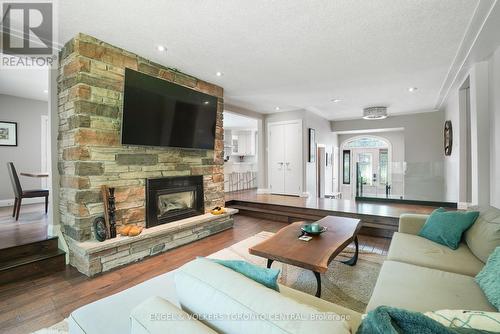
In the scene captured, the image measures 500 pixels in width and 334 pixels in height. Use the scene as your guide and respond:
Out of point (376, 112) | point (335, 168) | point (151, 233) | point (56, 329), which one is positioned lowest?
point (56, 329)

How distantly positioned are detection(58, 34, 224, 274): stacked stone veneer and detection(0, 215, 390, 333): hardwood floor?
11.9 inches

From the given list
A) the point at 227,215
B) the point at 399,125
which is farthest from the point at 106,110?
the point at 399,125

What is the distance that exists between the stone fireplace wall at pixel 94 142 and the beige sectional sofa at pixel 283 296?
169 cm

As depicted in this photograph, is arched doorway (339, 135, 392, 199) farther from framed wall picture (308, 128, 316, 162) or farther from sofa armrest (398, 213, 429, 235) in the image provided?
sofa armrest (398, 213, 429, 235)

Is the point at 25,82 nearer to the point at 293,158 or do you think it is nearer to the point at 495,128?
the point at 293,158

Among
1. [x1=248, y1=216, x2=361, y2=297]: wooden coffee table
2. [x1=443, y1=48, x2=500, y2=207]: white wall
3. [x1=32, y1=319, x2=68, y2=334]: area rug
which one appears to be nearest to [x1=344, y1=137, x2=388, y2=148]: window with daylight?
[x1=443, y1=48, x2=500, y2=207]: white wall

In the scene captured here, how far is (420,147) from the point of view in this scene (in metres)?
6.61

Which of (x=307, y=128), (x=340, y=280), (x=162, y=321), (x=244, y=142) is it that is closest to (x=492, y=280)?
(x=340, y=280)

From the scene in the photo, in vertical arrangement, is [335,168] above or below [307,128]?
below

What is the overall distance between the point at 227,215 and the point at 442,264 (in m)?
3.13

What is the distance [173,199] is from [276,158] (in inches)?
148

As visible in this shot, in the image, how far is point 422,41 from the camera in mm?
2736

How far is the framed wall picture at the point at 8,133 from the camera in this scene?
16.1 ft

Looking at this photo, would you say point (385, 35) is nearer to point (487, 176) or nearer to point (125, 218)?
point (487, 176)
